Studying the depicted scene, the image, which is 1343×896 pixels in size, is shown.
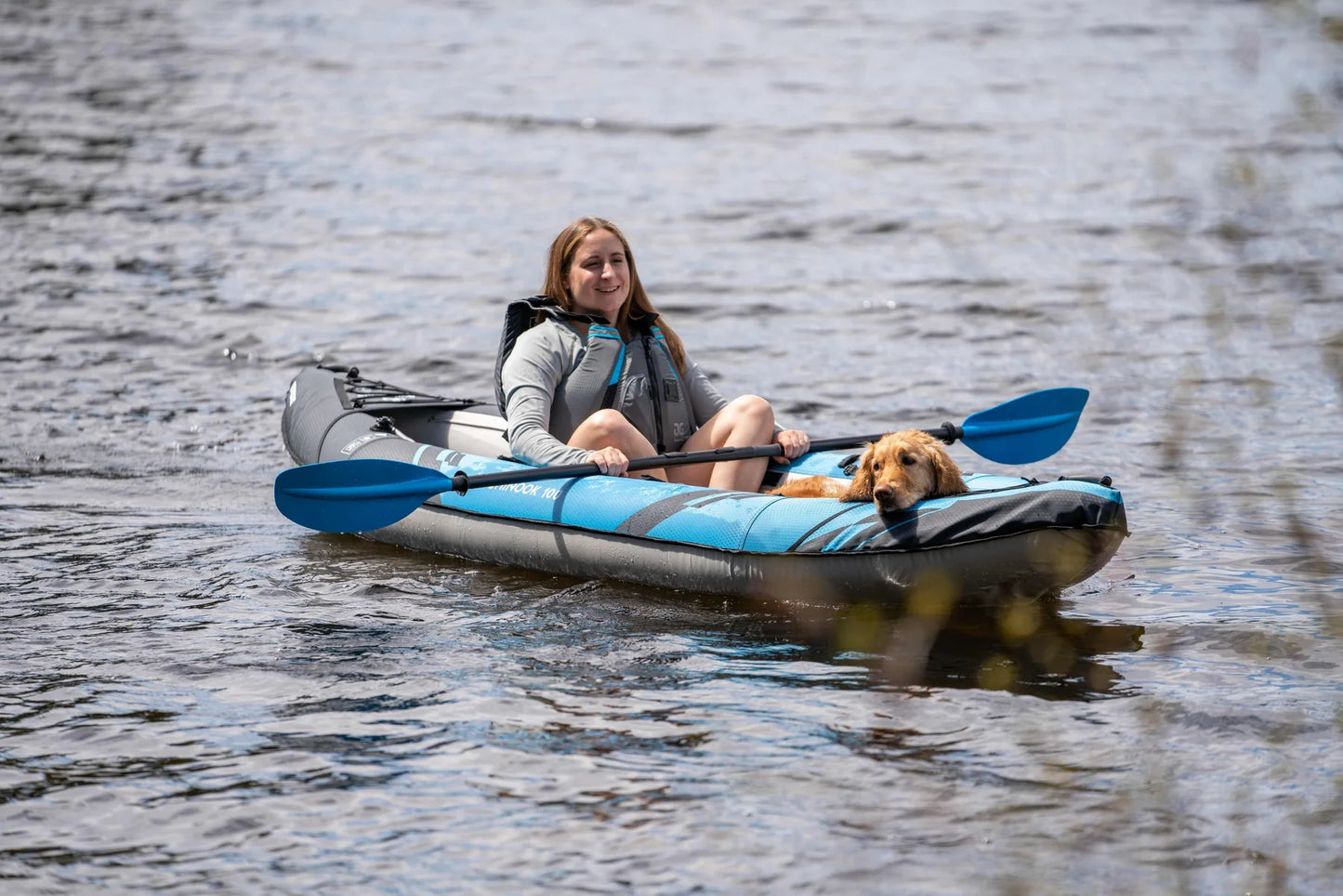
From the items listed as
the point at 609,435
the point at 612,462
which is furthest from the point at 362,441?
the point at 612,462

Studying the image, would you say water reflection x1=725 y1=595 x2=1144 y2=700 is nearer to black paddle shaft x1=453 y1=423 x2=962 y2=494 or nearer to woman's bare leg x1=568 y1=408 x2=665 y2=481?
black paddle shaft x1=453 y1=423 x2=962 y2=494

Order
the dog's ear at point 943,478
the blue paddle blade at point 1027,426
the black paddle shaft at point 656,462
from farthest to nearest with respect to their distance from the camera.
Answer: the blue paddle blade at point 1027,426 < the black paddle shaft at point 656,462 < the dog's ear at point 943,478

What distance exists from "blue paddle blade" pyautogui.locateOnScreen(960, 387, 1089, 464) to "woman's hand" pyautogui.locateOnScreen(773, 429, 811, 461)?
643 mm

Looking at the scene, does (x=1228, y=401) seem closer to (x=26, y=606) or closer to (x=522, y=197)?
(x=26, y=606)

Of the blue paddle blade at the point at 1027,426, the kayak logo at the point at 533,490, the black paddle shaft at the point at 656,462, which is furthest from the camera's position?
the blue paddle blade at the point at 1027,426

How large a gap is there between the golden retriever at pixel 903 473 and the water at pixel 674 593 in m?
0.43

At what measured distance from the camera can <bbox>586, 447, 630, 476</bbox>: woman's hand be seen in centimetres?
493

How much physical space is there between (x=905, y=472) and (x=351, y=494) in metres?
1.87

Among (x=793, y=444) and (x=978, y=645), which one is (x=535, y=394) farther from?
(x=978, y=645)

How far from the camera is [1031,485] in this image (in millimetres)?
4438

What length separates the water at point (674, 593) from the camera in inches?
127

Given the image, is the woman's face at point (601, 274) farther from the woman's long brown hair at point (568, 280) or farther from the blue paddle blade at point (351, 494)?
the blue paddle blade at point (351, 494)

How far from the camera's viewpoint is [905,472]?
439cm

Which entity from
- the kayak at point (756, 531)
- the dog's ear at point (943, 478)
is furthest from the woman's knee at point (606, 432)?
the dog's ear at point (943, 478)
